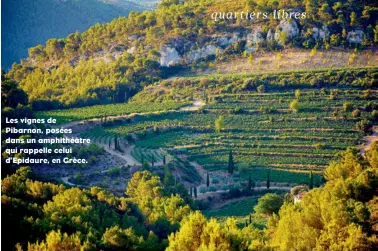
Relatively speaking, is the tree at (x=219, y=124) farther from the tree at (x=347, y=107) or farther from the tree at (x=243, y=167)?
the tree at (x=347, y=107)

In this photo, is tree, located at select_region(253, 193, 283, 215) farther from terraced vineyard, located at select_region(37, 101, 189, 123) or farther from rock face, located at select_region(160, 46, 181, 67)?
rock face, located at select_region(160, 46, 181, 67)

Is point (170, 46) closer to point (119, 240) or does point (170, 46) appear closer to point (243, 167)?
point (243, 167)

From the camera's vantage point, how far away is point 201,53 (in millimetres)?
65812

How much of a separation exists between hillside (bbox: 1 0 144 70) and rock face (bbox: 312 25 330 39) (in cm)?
4480

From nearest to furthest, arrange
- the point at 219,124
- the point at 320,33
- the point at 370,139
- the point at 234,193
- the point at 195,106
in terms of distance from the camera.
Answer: the point at 234,193 → the point at 370,139 → the point at 219,124 → the point at 195,106 → the point at 320,33

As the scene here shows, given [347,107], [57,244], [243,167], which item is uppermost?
[347,107]

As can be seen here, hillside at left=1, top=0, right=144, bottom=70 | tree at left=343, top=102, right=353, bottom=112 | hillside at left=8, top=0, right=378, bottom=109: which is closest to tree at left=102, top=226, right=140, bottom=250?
tree at left=343, top=102, right=353, bottom=112

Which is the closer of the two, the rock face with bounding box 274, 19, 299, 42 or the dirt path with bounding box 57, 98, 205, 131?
the dirt path with bounding box 57, 98, 205, 131

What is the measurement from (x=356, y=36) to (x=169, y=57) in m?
22.1

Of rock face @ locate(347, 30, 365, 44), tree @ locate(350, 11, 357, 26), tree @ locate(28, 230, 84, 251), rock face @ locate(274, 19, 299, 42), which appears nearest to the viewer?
tree @ locate(28, 230, 84, 251)

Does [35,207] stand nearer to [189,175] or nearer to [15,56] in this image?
[189,175]

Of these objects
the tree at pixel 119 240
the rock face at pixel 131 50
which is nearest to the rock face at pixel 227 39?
the rock face at pixel 131 50

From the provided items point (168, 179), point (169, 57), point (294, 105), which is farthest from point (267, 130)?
point (169, 57)

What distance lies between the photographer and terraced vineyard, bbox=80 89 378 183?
43972 millimetres
